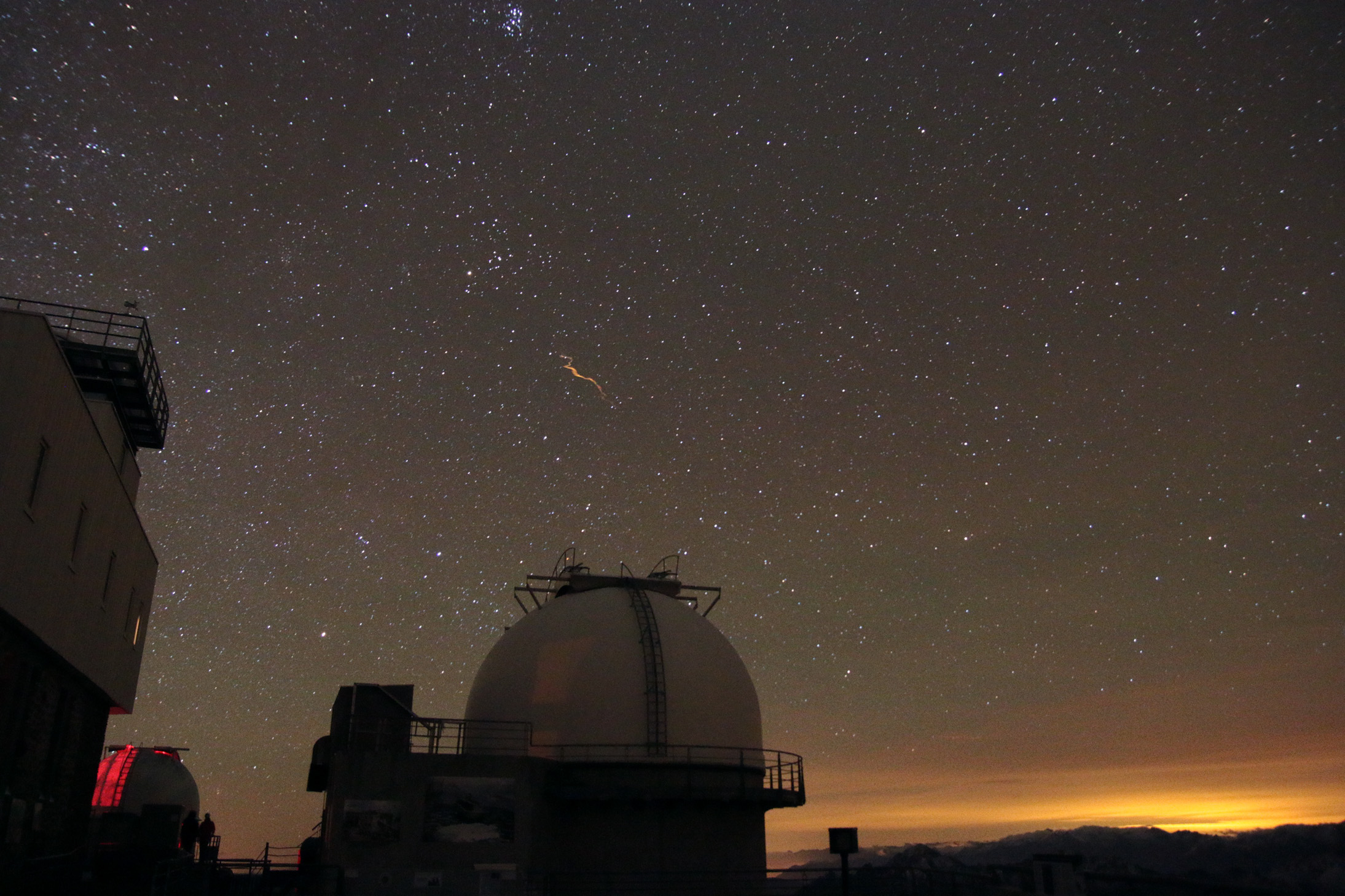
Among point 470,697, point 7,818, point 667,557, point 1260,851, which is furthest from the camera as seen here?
point 1260,851

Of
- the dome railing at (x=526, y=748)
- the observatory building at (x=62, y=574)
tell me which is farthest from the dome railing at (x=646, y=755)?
the observatory building at (x=62, y=574)

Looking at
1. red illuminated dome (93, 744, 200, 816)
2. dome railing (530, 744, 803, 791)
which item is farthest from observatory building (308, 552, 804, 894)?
red illuminated dome (93, 744, 200, 816)

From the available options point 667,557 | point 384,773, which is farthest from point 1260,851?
point 384,773

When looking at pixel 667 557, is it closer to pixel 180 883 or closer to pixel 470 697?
pixel 470 697

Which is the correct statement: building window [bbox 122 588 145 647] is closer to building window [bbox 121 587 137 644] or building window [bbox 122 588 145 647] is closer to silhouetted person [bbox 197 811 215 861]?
building window [bbox 121 587 137 644]

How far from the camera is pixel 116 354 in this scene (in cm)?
2338

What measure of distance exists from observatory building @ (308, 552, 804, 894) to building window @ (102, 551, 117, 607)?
6042 mm

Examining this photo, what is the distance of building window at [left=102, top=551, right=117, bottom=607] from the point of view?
65.6 ft

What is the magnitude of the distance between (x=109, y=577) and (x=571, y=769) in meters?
11.6

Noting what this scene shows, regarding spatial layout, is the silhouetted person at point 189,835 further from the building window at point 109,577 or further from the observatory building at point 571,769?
the building window at point 109,577

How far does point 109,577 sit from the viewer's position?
20453 millimetres

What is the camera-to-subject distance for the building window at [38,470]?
1480cm

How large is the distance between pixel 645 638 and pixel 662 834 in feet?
16.5

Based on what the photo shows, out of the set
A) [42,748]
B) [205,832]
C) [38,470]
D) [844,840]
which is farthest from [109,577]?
[844,840]
